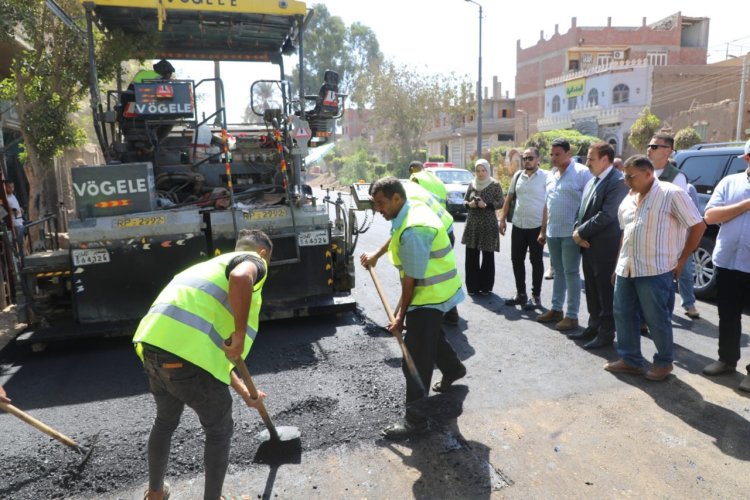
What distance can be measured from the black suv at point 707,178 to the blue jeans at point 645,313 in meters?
2.45

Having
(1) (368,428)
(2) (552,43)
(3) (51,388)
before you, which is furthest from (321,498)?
(2) (552,43)

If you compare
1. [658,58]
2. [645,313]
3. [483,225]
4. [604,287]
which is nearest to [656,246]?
[645,313]

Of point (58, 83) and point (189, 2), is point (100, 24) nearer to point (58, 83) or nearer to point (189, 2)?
point (189, 2)

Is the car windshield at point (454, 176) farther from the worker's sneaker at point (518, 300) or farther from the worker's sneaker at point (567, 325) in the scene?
the worker's sneaker at point (567, 325)

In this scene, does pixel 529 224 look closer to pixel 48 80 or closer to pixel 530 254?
pixel 530 254

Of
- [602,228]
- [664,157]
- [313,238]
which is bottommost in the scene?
[313,238]

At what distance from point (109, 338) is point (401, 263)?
11.3 ft

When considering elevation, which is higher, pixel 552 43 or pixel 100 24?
pixel 552 43

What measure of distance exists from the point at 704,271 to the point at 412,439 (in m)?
4.63

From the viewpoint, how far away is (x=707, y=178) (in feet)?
20.7

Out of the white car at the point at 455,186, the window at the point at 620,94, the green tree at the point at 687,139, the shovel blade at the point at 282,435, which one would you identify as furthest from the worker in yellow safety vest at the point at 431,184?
the window at the point at 620,94

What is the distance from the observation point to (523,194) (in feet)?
19.5

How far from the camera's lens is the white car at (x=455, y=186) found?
14.6 meters

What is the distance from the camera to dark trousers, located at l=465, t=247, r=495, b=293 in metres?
6.54
